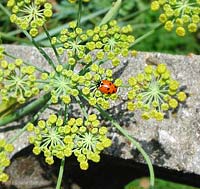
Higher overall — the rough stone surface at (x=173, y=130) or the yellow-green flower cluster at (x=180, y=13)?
the yellow-green flower cluster at (x=180, y=13)

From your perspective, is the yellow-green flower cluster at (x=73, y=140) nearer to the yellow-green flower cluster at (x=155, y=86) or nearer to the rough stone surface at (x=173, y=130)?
the yellow-green flower cluster at (x=155, y=86)

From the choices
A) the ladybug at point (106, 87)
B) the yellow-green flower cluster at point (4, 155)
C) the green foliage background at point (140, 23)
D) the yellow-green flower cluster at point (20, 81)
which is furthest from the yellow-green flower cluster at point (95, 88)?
the green foliage background at point (140, 23)

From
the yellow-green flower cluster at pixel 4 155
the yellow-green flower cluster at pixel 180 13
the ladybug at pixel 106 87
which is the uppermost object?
the yellow-green flower cluster at pixel 180 13

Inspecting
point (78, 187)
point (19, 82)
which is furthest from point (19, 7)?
point (78, 187)

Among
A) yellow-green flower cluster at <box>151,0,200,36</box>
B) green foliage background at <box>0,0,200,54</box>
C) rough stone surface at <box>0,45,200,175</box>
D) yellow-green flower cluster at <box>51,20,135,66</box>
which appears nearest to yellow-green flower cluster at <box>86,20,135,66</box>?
yellow-green flower cluster at <box>51,20,135,66</box>

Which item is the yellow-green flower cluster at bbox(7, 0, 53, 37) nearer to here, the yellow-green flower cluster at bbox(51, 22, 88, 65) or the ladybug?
the yellow-green flower cluster at bbox(51, 22, 88, 65)

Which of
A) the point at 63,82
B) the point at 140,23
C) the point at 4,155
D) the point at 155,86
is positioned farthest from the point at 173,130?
the point at 140,23

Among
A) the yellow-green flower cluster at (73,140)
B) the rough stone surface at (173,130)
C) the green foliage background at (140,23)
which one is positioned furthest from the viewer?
the green foliage background at (140,23)

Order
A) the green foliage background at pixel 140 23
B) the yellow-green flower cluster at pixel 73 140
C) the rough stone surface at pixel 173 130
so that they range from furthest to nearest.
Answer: the green foliage background at pixel 140 23 < the rough stone surface at pixel 173 130 < the yellow-green flower cluster at pixel 73 140

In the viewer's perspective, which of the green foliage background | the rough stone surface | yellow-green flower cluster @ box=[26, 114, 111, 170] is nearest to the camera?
yellow-green flower cluster @ box=[26, 114, 111, 170]
